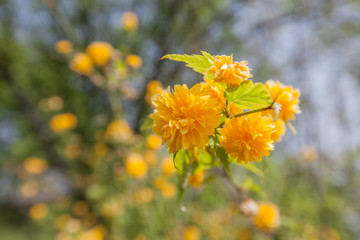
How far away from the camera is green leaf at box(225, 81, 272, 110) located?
52cm

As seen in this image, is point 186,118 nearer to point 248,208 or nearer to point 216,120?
point 216,120

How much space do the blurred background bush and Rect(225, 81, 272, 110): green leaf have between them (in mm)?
259

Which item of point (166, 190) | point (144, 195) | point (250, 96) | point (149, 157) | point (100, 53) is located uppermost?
point (100, 53)

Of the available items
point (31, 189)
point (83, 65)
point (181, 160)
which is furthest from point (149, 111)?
point (181, 160)

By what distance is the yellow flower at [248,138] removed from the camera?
52cm

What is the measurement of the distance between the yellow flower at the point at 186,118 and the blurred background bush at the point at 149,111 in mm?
300

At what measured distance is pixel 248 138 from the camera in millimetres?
516

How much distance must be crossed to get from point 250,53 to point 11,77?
4529 millimetres

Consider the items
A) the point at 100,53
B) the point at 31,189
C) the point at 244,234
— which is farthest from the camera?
the point at 31,189

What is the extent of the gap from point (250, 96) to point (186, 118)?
15 cm

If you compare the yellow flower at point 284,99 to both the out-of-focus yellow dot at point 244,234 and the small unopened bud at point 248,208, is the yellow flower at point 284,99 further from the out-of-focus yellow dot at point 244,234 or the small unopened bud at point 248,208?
the out-of-focus yellow dot at point 244,234

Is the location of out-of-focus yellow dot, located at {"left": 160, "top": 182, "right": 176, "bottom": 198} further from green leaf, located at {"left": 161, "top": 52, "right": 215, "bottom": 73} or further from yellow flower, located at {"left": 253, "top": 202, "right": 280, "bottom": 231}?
green leaf, located at {"left": 161, "top": 52, "right": 215, "bottom": 73}

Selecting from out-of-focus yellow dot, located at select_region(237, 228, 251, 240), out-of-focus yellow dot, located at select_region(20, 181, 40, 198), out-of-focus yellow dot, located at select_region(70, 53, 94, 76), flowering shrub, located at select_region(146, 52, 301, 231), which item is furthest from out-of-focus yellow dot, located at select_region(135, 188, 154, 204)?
out-of-focus yellow dot, located at select_region(20, 181, 40, 198)

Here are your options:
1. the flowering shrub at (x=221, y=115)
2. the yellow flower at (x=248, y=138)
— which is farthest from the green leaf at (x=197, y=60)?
the yellow flower at (x=248, y=138)
